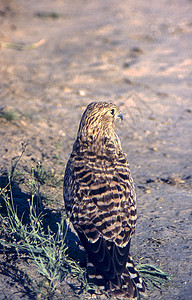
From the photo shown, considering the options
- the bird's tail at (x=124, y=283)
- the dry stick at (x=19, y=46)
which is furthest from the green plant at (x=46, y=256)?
the dry stick at (x=19, y=46)

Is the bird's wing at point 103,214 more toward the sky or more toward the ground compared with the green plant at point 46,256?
more toward the sky

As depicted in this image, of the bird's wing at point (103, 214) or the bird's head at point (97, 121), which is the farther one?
the bird's head at point (97, 121)

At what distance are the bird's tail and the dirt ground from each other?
9.3 inches

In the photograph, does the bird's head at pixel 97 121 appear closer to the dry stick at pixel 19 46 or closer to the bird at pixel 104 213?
the bird at pixel 104 213

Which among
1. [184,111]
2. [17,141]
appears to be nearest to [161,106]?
[184,111]

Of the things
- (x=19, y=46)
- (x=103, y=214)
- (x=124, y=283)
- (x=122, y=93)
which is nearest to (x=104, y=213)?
(x=103, y=214)

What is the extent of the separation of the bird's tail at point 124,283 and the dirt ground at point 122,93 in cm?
24

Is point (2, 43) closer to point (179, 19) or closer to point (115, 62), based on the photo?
point (115, 62)

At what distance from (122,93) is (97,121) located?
4.49 m

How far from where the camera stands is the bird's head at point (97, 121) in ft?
15.8

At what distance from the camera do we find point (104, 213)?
3.78 m

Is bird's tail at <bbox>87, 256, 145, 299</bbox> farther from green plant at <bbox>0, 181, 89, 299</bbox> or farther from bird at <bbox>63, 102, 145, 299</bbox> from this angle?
green plant at <bbox>0, 181, 89, 299</bbox>

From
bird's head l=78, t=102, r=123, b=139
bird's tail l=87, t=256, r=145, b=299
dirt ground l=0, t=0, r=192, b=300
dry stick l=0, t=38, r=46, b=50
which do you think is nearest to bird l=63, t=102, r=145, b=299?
bird's tail l=87, t=256, r=145, b=299

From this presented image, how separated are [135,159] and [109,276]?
3412mm
